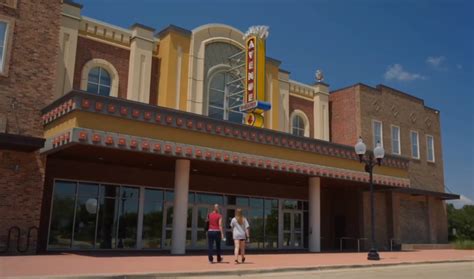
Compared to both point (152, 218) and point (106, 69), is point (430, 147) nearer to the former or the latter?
point (152, 218)

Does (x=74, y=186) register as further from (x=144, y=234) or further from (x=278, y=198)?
(x=278, y=198)

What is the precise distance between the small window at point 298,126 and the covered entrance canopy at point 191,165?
11.2 feet

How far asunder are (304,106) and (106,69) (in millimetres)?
13308

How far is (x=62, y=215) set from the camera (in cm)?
2070

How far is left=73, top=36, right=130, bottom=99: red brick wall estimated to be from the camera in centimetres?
2192

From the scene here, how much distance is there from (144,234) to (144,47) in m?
9.17

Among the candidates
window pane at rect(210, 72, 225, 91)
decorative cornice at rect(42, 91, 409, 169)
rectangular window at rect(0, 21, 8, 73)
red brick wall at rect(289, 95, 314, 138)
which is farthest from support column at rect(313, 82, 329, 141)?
rectangular window at rect(0, 21, 8, 73)

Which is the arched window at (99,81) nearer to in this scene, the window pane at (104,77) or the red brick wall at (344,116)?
the window pane at (104,77)

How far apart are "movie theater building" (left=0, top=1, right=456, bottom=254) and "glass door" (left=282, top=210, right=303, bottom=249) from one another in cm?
7

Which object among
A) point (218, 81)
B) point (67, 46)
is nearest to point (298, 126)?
point (218, 81)

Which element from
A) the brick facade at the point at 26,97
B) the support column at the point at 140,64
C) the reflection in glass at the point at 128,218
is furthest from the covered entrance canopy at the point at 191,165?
the support column at the point at 140,64

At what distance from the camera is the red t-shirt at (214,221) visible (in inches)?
602

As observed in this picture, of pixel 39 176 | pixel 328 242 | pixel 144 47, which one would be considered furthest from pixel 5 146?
pixel 328 242

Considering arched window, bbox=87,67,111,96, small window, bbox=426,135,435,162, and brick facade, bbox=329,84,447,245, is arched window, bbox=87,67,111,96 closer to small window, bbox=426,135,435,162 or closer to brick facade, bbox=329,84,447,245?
brick facade, bbox=329,84,447,245
